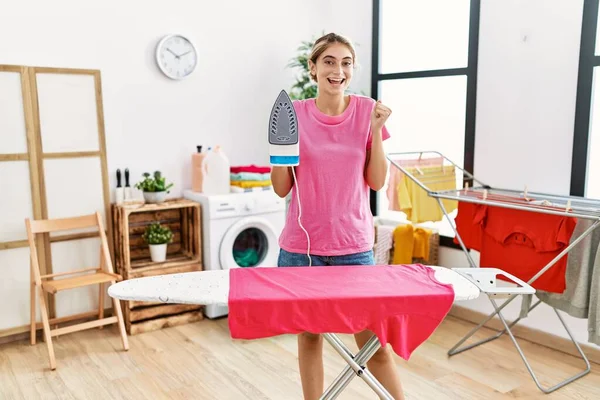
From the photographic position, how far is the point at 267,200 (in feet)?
11.9

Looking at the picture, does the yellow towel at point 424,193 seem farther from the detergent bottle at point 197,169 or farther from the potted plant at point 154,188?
the potted plant at point 154,188

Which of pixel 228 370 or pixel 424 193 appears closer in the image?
pixel 228 370

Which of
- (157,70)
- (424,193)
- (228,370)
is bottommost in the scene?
(228,370)

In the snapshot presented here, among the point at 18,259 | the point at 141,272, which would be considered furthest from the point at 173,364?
the point at 18,259

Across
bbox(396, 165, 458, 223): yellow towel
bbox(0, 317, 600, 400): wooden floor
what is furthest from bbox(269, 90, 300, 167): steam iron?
bbox(396, 165, 458, 223): yellow towel

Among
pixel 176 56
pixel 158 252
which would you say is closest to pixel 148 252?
pixel 158 252

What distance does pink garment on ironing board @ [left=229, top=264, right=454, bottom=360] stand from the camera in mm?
1478

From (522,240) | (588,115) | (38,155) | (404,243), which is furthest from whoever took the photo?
(404,243)

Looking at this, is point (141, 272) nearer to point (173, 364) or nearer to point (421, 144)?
point (173, 364)

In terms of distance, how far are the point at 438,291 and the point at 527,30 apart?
2069mm

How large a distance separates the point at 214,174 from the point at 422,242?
→ 1.39 metres

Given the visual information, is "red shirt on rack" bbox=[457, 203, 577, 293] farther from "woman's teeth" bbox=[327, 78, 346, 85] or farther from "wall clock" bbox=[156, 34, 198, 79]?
"wall clock" bbox=[156, 34, 198, 79]

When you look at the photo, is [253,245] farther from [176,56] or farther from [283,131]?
[283,131]

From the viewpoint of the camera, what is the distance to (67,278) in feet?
10.8
